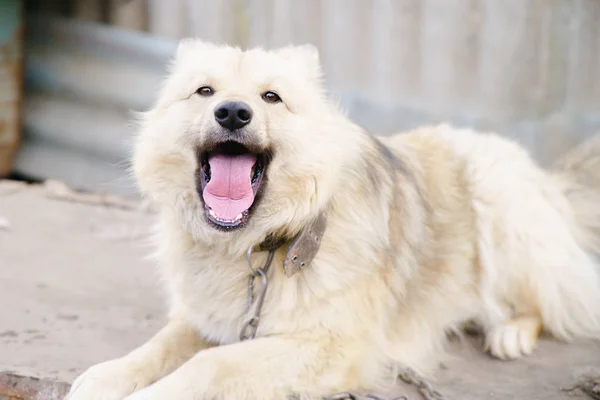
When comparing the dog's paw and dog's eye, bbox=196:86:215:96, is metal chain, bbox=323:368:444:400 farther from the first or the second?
dog's eye, bbox=196:86:215:96

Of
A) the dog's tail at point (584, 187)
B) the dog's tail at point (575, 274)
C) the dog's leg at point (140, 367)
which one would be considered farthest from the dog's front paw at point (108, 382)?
the dog's tail at point (584, 187)

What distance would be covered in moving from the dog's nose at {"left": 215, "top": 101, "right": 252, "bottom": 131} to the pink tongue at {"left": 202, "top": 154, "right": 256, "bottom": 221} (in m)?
0.16

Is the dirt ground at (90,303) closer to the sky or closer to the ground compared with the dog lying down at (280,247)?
closer to the ground

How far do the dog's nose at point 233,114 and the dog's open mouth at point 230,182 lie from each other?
0.11 meters

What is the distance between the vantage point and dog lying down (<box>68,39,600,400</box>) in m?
2.91

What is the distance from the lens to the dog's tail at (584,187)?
4023mm

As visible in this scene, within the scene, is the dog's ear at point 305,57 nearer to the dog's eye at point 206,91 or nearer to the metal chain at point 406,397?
the dog's eye at point 206,91

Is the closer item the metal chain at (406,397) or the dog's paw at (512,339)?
the metal chain at (406,397)

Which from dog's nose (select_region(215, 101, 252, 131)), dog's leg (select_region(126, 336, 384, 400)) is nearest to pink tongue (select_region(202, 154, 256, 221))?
dog's nose (select_region(215, 101, 252, 131))

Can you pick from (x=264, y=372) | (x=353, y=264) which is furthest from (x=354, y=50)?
(x=264, y=372)

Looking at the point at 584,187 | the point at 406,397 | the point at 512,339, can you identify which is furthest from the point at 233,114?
the point at 584,187

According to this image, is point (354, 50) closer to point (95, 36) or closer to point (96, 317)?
point (95, 36)

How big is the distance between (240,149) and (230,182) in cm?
14

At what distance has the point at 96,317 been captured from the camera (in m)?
3.89
